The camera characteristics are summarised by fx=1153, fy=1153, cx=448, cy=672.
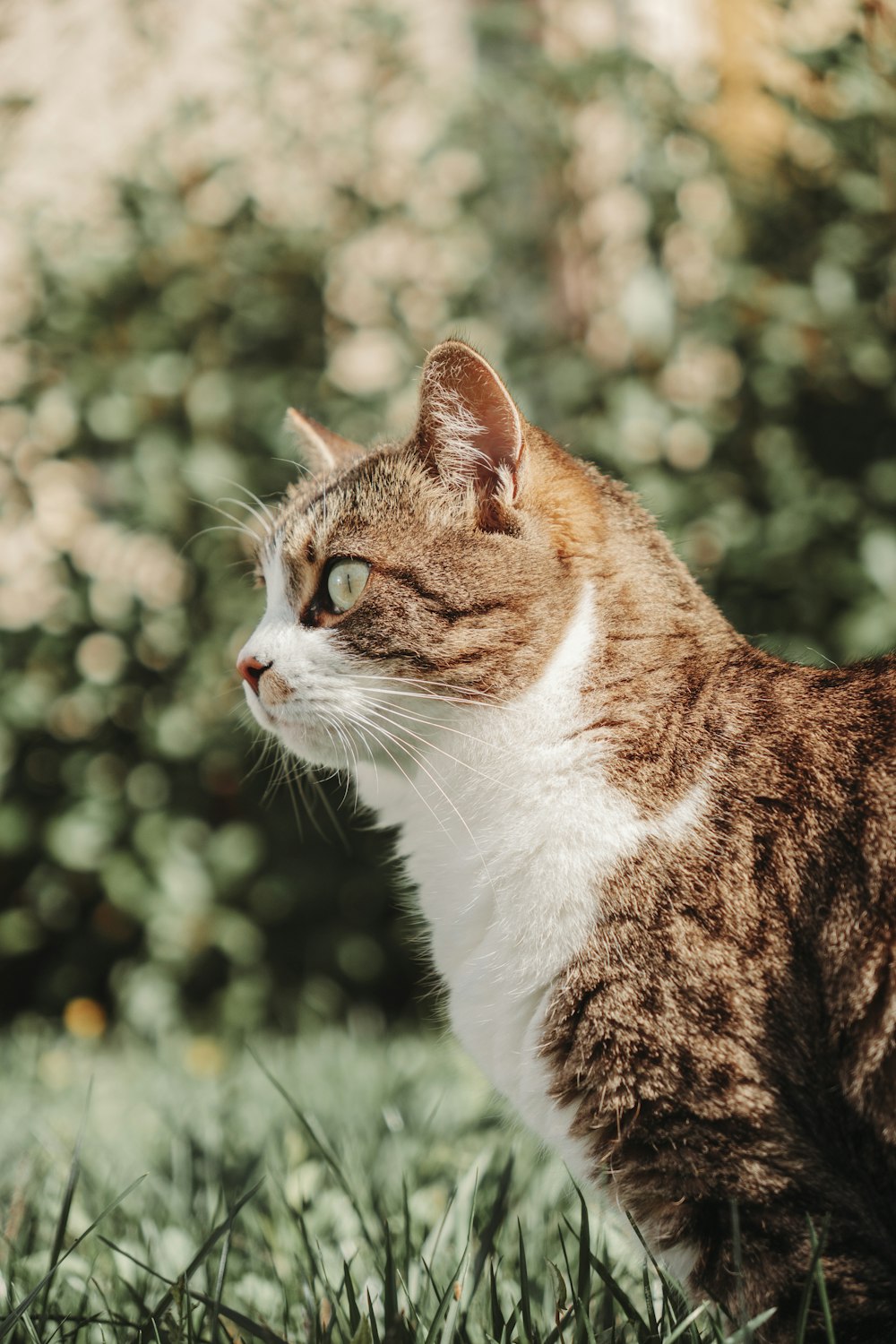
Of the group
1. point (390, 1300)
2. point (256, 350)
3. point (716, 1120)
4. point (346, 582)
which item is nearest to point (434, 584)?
point (346, 582)

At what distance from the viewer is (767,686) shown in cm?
160

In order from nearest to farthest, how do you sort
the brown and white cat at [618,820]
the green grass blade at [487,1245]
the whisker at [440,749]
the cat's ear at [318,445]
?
the brown and white cat at [618,820] → the green grass blade at [487,1245] → the whisker at [440,749] → the cat's ear at [318,445]

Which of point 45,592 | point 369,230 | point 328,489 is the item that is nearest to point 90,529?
point 45,592

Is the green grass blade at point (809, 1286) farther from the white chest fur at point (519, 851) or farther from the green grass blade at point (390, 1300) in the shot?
the green grass blade at point (390, 1300)

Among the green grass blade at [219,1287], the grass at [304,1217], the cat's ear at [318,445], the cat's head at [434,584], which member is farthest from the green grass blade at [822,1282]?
the cat's ear at [318,445]

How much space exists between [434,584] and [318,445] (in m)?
0.66

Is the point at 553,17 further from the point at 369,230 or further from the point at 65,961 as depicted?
the point at 65,961

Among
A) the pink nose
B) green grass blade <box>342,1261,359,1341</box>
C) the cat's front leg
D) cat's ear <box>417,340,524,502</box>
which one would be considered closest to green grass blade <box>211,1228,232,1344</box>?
green grass blade <box>342,1261,359,1341</box>

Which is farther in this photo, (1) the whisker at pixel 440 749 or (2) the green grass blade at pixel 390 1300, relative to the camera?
(1) the whisker at pixel 440 749

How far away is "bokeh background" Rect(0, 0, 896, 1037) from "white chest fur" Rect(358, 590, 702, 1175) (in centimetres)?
144

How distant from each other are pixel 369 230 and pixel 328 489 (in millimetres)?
1794

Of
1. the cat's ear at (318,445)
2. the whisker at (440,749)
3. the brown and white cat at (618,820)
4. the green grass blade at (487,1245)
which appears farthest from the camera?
the cat's ear at (318,445)

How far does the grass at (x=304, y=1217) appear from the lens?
1.40 m

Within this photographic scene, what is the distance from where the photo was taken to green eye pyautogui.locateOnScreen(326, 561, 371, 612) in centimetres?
175
